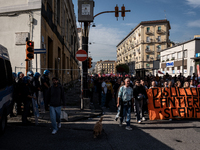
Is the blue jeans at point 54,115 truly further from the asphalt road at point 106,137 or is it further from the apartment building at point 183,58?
the apartment building at point 183,58

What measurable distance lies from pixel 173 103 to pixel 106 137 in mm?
3840

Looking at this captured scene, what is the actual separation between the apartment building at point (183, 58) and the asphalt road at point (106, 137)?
1072 inches

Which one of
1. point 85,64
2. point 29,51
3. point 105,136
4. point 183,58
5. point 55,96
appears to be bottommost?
point 105,136

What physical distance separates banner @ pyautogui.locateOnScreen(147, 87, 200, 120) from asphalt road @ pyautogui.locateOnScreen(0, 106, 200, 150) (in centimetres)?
73

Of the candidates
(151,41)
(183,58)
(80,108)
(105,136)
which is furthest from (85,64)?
(151,41)

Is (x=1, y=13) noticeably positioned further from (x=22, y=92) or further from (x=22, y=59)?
(x=22, y=92)

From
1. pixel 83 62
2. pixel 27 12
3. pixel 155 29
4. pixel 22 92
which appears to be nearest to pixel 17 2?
pixel 27 12

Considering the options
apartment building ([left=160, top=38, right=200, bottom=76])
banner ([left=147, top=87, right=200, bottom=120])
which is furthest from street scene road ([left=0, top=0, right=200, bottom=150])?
apartment building ([left=160, top=38, right=200, bottom=76])

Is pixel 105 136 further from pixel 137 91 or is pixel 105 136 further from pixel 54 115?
pixel 137 91

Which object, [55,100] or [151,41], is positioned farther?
[151,41]

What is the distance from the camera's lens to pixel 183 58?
112 feet

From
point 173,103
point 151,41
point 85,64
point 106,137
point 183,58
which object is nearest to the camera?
point 106,137

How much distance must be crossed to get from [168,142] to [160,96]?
313 centimetres

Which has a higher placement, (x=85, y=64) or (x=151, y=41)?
(x=151, y=41)
